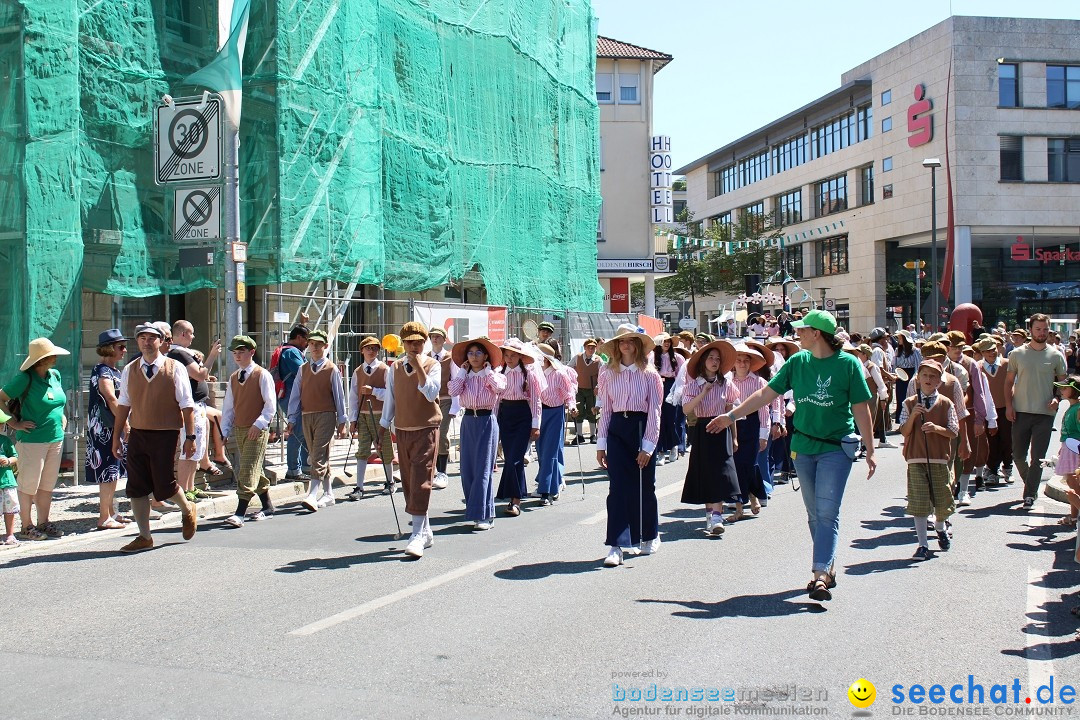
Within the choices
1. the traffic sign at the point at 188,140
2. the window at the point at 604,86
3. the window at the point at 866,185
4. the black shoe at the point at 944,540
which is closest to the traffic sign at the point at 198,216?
the traffic sign at the point at 188,140

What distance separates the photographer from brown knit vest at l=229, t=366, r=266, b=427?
1027 centimetres

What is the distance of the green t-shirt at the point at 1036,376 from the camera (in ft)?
36.1

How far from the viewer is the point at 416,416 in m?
8.99

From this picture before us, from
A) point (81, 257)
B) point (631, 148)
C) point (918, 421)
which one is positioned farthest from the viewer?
point (631, 148)

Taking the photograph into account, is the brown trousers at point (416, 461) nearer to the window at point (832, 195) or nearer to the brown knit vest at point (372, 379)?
the brown knit vest at point (372, 379)

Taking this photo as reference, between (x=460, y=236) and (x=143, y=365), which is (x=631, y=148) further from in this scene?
(x=143, y=365)

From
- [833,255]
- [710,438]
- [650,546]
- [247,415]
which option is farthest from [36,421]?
Answer: [833,255]

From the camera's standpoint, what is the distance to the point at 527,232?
26062 mm

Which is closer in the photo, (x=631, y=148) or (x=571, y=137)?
(x=571, y=137)

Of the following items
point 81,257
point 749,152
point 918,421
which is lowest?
point 918,421

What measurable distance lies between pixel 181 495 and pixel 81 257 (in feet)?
17.6

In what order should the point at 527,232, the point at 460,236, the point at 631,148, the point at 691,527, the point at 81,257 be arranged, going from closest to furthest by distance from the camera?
the point at 691,527 < the point at 81,257 < the point at 460,236 < the point at 527,232 < the point at 631,148

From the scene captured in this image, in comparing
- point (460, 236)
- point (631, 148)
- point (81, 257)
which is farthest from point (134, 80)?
point (631, 148)

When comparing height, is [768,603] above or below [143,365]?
below
